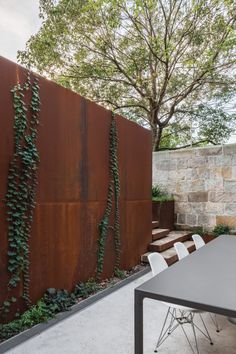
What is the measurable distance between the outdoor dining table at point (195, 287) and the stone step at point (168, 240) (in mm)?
2535

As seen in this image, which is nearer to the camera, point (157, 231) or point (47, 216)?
point (47, 216)

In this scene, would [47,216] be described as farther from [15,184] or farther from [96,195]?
[96,195]

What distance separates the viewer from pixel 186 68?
24.6 ft

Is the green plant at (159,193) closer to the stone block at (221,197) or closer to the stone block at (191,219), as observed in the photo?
the stone block at (191,219)

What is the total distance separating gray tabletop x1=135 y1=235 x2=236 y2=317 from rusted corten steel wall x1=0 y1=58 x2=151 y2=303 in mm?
1440

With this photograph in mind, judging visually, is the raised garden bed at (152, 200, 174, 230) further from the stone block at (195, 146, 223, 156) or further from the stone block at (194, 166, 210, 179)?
the stone block at (195, 146, 223, 156)

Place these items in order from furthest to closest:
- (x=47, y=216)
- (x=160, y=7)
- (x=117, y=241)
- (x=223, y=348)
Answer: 1. (x=160, y=7)
2. (x=117, y=241)
3. (x=47, y=216)
4. (x=223, y=348)

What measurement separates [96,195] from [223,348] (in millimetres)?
2220

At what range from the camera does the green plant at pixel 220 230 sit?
5.64 metres

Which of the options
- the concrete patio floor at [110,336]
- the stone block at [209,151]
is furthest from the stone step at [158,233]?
the concrete patio floor at [110,336]

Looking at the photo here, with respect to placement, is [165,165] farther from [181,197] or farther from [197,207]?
[197,207]

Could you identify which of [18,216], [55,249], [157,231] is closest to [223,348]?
[55,249]

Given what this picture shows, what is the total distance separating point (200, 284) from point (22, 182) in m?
1.83

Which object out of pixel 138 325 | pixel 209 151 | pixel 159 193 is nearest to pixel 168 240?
pixel 159 193
